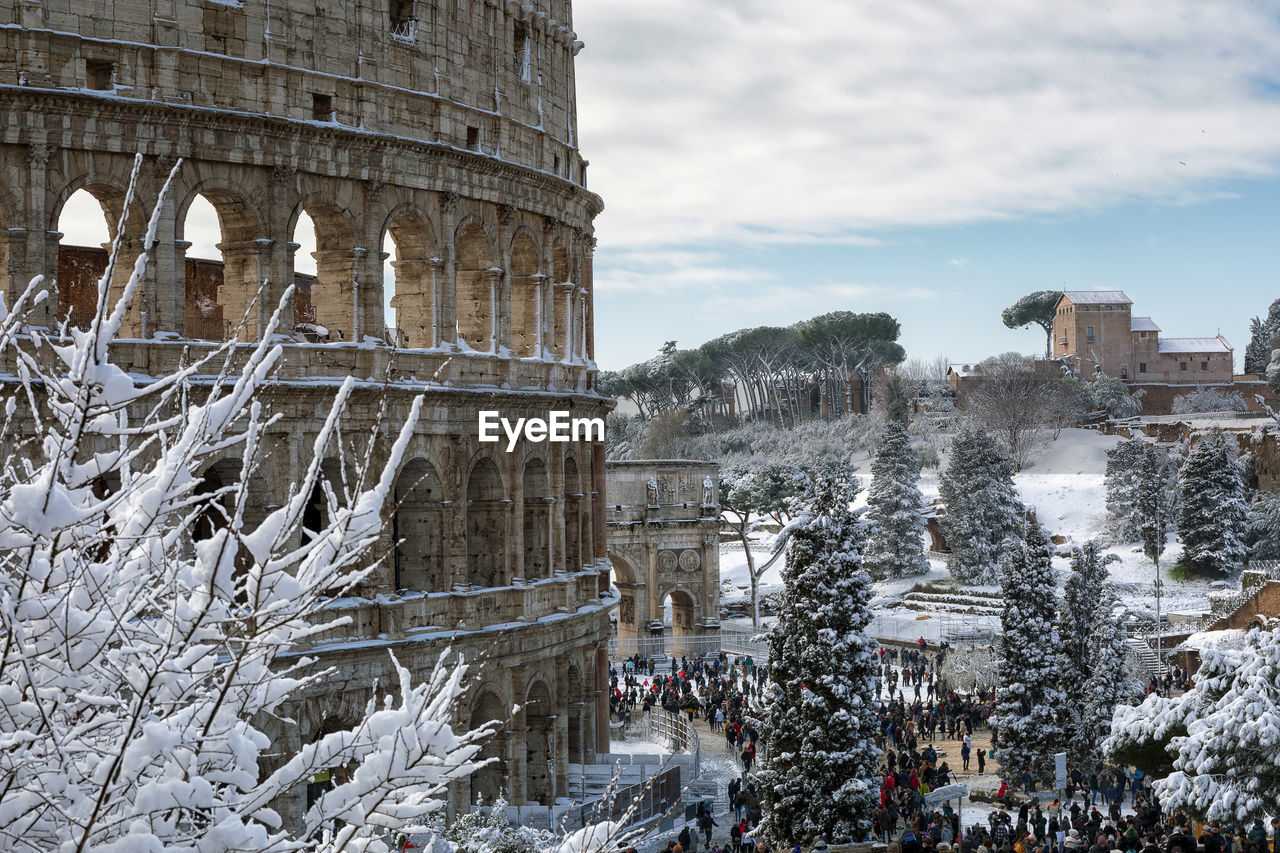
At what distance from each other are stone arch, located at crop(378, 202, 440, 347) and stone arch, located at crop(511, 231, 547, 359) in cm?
221

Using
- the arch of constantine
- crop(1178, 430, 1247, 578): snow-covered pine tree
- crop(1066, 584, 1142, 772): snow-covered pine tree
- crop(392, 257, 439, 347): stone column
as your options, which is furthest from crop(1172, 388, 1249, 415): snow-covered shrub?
crop(392, 257, 439, 347): stone column

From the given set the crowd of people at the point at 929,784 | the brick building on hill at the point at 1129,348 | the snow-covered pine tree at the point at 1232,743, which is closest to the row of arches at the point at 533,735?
the crowd of people at the point at 929,784

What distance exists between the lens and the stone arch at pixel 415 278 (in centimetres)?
2197

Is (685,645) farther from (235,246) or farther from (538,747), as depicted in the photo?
(235,246)

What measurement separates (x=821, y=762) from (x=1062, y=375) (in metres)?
67.6

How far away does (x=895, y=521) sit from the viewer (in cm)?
5722

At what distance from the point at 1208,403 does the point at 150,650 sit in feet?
294

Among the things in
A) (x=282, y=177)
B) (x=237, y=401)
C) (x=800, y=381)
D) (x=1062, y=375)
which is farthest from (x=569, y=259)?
(x=800, y=381)

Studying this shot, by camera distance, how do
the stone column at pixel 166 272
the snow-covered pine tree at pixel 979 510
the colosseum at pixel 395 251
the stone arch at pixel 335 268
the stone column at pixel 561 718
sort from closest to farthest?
the colosseum at pixel 395 251
the stone column at pixel 166 272
the stone arch at pixel 335 268
the stone column at pixel 561 718
the snow-covered pine tree at pixel 979 510

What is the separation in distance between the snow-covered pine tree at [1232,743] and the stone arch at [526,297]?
11.9m

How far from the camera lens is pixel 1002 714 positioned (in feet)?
90.1

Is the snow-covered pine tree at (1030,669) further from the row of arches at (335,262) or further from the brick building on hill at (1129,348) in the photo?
the brick building on hill at (1129,348)

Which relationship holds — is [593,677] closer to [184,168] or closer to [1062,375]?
[184,168]

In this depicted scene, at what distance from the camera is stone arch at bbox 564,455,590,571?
25.4m
